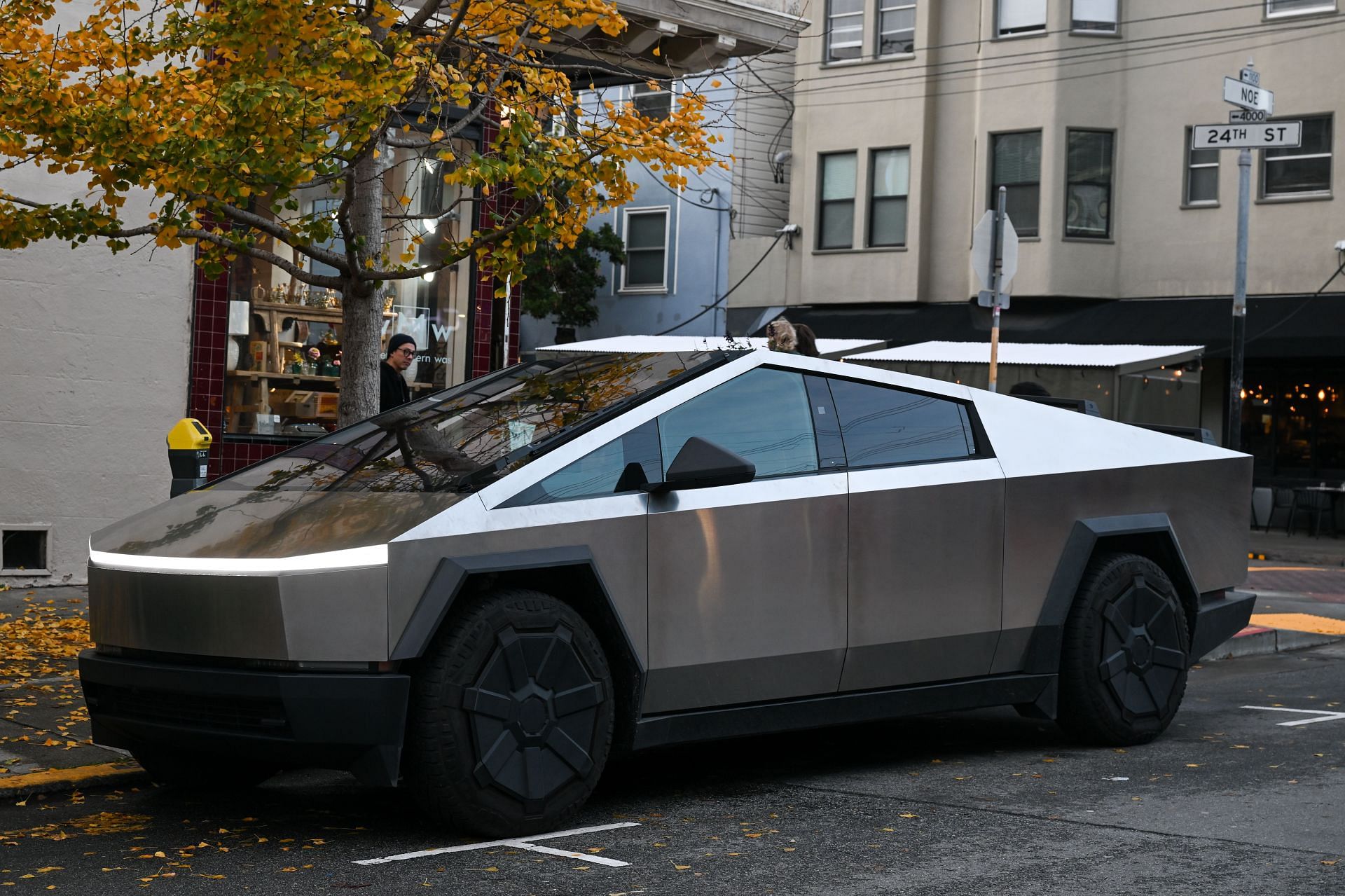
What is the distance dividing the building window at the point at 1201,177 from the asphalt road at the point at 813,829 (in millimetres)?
20813

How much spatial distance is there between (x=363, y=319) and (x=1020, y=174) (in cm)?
2072

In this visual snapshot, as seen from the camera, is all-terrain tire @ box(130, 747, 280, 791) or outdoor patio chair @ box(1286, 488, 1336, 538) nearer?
all-terrain tire @ box(130, 747, 280, 791)

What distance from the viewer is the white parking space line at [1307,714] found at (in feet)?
26.3

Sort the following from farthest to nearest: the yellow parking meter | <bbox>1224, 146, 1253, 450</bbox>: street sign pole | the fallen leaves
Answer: <bbox>1224, 146, 1253, 450</bbox>: street sign pole < the yellow parking meter < the fallen leaves

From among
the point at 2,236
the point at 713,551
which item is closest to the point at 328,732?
the point at 713,551

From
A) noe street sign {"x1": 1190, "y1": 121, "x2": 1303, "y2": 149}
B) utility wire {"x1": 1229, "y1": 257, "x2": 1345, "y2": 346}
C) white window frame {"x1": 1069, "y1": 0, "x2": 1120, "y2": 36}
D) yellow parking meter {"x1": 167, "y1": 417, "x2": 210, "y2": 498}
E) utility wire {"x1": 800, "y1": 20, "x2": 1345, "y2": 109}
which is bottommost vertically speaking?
yellow parking meter {"x1": 167, "y1": 417, "x2": 210, "y2": 498}

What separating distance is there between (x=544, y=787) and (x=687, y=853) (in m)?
0.52

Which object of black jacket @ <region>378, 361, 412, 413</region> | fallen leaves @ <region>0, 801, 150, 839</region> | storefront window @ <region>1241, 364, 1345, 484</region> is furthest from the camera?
storefront window @ <region>1241, 364, 1345, 484</region>

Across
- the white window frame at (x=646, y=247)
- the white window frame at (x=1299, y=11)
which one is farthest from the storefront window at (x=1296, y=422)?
the white window frame at (x=646, y=247)

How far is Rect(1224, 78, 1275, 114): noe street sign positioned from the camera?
51.2 feet

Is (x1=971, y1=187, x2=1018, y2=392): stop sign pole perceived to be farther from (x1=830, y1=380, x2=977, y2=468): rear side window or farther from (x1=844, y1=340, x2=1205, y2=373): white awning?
(x1=844, y1=340, x2=1205, y2=373): white awning

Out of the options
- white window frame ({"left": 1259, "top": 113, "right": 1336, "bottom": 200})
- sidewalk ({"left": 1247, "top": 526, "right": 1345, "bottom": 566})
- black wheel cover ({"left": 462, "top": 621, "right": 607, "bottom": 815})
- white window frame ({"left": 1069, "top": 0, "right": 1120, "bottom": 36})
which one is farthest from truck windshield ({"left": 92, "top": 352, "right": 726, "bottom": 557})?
white window frame ({"left": 1069, "top": 0, "right": 1120, "bottom": 36})

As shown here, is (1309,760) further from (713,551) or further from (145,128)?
(145,128)

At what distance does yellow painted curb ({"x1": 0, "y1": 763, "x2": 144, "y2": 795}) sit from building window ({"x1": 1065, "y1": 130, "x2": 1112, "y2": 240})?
23511 millimetres
